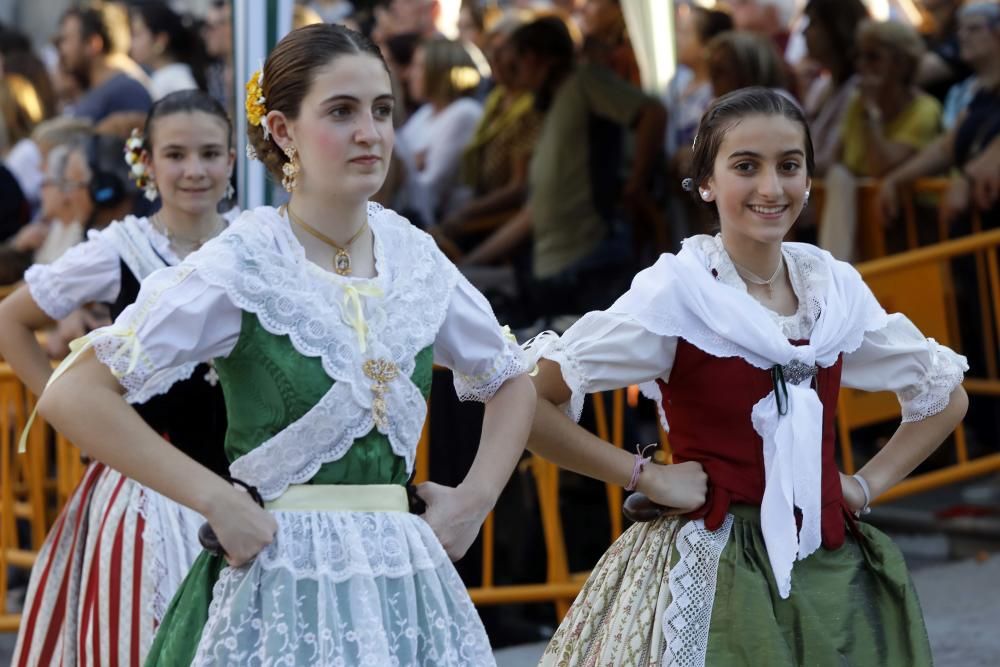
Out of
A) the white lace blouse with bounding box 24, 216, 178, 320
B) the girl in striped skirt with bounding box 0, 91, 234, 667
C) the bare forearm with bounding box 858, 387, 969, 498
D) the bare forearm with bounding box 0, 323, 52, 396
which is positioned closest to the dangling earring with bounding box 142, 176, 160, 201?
the girl in striped skirt with bounding box 0, 91, 234, 667

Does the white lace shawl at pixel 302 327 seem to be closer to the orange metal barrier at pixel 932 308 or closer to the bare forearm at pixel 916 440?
the bare forearm at pixel 916 440

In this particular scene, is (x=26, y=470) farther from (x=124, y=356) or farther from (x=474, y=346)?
(x=124, y=356)

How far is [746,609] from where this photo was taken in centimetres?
336

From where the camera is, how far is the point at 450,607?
9.85 feet

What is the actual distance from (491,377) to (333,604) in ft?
1.79

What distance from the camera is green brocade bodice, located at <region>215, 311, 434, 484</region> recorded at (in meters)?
2.92

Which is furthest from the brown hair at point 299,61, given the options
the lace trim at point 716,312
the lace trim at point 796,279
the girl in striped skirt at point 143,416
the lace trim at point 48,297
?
the lace trim at point 48,297

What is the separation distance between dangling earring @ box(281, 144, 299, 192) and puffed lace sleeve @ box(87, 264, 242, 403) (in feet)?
0.88

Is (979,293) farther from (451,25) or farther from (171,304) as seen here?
(451,25)

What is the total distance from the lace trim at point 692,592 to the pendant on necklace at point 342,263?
0.91 metres

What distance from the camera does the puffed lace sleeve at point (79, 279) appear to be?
4.55 meters

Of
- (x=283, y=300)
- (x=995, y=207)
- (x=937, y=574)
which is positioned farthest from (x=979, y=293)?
(x=283, y=300)

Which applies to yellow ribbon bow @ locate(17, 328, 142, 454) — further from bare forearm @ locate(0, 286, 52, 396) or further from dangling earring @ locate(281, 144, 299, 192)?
bare forearm @ locate(0, 286, 52, 396)

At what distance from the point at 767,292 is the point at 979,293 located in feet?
10.5
